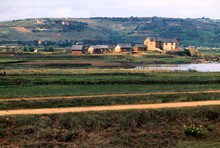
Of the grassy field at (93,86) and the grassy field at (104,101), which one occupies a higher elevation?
the grassy field at (104,101)

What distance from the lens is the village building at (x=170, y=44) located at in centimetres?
13512

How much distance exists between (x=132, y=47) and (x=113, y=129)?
10718 centimetres

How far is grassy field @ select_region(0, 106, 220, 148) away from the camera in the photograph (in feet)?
71.9

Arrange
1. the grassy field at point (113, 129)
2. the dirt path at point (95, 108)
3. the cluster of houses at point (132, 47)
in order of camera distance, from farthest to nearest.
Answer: the cluster of houses at point (132, 47) < the dirt path at point (95, 108) < the grassy field at point (113, 129)

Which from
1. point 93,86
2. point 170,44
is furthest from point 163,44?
point 93,86

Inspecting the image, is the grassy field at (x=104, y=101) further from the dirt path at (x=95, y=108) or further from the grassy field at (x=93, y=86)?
the grassy field at (x=93, y=86)

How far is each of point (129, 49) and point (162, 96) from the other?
95.2 m

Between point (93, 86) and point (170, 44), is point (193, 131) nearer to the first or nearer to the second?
point (93, 86)

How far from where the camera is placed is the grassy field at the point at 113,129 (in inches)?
863

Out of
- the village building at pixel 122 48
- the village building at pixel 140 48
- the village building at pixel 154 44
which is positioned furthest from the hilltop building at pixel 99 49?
the village building at pixel 154 44

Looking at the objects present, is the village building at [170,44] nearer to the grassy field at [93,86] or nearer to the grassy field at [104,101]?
the grassy field at [93,86]

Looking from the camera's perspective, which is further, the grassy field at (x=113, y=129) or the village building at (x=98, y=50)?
the village building at (x=98, y=50)

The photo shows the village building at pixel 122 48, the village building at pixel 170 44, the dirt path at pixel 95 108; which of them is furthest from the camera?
the village building at pixel 170 44

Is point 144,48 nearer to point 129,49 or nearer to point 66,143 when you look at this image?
point 129,49
